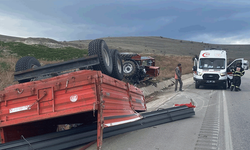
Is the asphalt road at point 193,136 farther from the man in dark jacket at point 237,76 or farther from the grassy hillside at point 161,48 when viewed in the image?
the grassy hillside at point 161,48

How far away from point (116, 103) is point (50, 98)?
147 cm

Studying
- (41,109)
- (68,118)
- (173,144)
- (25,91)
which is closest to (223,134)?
(173,144)

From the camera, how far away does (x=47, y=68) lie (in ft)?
18.2

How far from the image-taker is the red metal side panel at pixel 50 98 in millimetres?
4367

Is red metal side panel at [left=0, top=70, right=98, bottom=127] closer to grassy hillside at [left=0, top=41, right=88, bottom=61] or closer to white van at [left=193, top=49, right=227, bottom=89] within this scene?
white van at [left=193, top=49, right=227, bottom=89]

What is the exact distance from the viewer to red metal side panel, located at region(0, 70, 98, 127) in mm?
4367

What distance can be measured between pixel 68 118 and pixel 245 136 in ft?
14.4

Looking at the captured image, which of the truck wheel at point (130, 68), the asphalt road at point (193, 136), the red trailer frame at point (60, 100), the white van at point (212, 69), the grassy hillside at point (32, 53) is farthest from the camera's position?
the grassy hillside at point (32, 53)

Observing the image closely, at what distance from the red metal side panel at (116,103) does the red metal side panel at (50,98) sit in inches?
13.3

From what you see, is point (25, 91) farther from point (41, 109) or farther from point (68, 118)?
point (68, 118)

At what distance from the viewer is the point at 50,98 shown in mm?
4504

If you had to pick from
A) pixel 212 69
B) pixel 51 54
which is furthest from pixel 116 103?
pixel 51 54

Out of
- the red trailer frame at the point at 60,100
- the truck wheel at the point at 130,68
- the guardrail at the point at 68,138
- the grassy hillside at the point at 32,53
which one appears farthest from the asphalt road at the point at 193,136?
the grassy hillside at the point at 32,53

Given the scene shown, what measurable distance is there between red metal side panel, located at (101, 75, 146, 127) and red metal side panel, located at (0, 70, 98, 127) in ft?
→ 1.11
